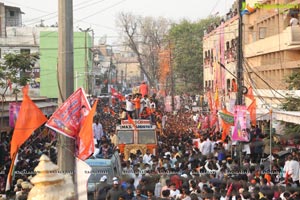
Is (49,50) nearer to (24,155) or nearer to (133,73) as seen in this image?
(24,155)

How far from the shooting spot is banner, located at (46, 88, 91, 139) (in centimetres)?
726

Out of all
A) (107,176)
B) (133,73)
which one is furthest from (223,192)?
(133,73)

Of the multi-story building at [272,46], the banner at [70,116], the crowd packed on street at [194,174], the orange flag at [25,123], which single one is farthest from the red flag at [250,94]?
the banner at [70,116]

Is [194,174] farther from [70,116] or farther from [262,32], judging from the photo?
[262,32]

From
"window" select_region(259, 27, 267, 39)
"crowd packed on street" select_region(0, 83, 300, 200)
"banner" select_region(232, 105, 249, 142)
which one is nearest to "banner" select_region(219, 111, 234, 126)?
"crowd packed on street" select_region(0, 83, 300, 200)

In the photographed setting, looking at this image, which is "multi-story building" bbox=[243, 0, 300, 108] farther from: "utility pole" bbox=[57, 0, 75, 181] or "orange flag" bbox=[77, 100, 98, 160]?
"utility pole" bbox=[57, 0, 75, 181]

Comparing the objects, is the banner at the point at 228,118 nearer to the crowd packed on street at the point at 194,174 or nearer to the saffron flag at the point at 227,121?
the saffron flag at the point at 227,121

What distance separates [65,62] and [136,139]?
11232 mm

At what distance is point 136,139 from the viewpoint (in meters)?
17.9

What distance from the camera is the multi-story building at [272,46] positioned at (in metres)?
24.4

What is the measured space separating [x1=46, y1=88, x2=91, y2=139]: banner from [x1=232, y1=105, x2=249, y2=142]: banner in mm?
8864

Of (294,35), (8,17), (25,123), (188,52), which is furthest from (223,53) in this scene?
(25,123)

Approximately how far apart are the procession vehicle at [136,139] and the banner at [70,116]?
987cm

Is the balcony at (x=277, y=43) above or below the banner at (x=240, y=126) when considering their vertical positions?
above
